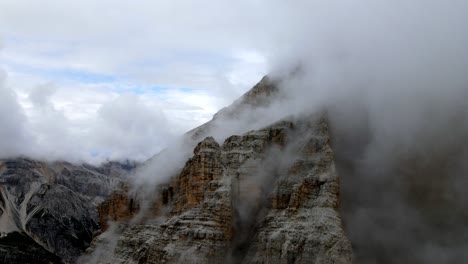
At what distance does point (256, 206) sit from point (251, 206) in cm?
41

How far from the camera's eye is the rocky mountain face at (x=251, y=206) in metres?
43.6

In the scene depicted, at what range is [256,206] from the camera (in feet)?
157

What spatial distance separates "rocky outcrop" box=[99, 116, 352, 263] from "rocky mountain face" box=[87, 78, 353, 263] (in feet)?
0.24

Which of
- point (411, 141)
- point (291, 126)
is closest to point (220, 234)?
point (291, 126)

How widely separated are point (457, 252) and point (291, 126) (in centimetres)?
1675

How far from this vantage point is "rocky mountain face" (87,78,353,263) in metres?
43.6

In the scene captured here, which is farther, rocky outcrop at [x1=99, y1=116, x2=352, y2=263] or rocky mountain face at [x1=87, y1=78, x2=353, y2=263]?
rocky mountain face at [x1=87, y1=78, x2=353, y2=263]

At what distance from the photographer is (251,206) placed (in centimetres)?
4803

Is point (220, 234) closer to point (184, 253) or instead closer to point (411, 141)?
point (184, 253)

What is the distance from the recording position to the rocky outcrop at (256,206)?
43469mm

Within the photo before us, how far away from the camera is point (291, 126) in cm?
5038

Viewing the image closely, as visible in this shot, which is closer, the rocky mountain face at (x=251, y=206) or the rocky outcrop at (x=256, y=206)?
the rocky outcrop at (x=256, y=206)

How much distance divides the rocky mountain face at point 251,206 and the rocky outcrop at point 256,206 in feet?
0.24

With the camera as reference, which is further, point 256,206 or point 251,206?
point 251,206
